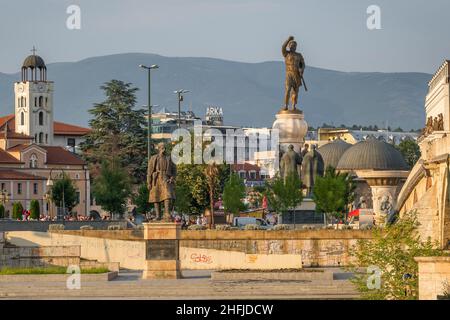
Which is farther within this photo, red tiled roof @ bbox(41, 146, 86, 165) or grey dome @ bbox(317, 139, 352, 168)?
grey dome @ bbox(317, 139, 352, 168)

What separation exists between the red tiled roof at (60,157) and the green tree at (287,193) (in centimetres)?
5708

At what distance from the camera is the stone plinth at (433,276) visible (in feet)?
119

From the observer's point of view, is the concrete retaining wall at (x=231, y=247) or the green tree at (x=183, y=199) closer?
the concrete retaining wall at (x=231, y=247)

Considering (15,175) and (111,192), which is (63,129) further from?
(111,192)

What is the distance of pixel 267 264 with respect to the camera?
5844 cm

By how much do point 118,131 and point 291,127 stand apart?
60.5 m

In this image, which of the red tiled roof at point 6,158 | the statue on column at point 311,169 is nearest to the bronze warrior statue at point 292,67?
the statue on column at point 311,169

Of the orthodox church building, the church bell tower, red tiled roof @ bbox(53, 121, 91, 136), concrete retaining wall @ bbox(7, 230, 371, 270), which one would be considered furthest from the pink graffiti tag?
red tiled roof @ bbox(53, 121, 91, 136)

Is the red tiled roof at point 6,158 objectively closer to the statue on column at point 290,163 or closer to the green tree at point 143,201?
the green tree at point 143,201

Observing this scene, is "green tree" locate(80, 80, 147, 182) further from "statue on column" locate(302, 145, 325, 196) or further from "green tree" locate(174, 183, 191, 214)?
"statue on column" locate(302, 145, 325, 196)

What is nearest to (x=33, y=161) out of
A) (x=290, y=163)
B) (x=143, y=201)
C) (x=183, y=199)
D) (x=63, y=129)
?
(x=143, y=201)

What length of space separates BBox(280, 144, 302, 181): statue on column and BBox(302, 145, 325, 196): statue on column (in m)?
0.90

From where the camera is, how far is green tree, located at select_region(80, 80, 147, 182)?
13800cm
